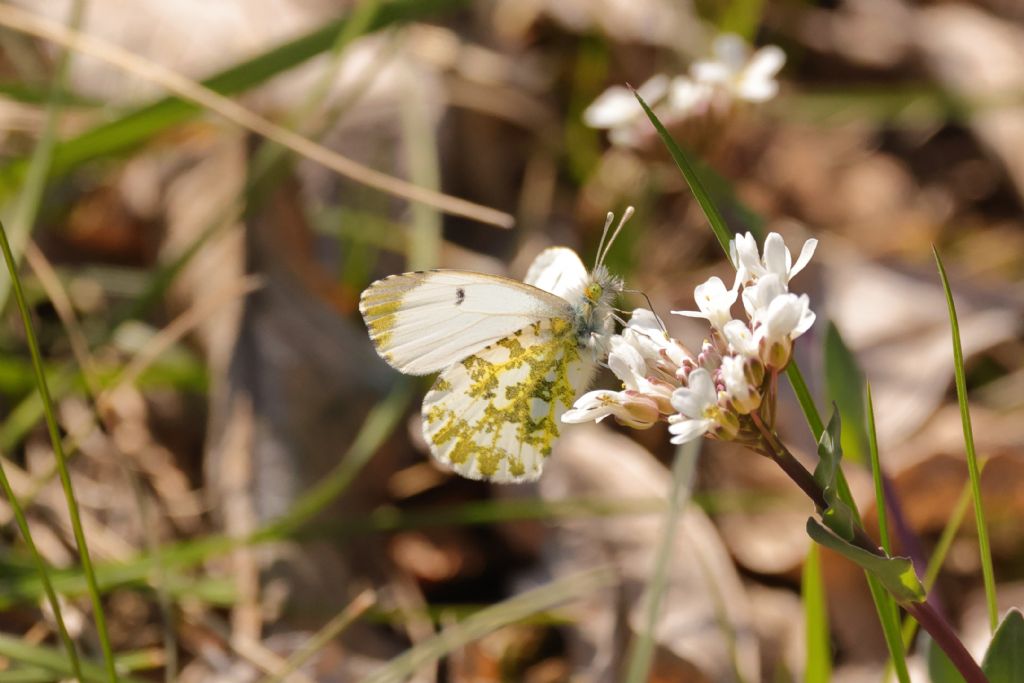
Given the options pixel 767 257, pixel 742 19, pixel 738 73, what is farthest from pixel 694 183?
pixel 742 19

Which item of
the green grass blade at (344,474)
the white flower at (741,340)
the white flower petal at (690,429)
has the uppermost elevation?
the white flower at (741,340)

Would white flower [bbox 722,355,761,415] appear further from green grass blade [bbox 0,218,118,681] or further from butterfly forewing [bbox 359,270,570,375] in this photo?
green grass blade [bbox 0,218,118,681]

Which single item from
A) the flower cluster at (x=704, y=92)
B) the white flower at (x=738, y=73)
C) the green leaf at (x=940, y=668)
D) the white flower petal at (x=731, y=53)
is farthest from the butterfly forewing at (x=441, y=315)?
the white flower petal at (x=731, y=53)

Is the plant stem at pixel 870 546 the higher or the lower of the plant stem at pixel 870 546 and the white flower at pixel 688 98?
the lower

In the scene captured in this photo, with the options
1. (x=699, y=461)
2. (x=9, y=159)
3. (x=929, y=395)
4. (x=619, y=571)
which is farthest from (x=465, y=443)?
(x=9, y=159)

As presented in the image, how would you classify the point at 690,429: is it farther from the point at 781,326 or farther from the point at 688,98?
the point at 688,98

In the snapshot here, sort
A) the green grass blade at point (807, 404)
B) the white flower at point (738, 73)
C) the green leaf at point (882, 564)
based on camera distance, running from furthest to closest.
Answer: the white flower at point (738, 73)
the green grass blade at point (807, 404)
the green leaf at point (882, 564)

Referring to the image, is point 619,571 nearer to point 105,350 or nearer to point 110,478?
point 110,478

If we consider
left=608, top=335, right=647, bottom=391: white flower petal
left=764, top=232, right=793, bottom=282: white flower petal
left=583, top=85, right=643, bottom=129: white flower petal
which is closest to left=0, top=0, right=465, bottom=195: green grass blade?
left=583, top=85, right=643, bottom=129: white flower petal

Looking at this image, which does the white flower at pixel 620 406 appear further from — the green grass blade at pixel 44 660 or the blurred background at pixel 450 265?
the green grass blade at pixel 44 660
